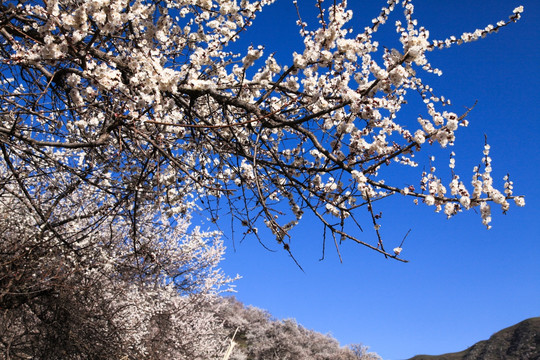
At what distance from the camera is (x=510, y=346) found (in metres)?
43.3

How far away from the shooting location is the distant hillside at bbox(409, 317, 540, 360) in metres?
40.4

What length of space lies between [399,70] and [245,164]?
2.74m

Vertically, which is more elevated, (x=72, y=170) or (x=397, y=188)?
(x=72, y=170)

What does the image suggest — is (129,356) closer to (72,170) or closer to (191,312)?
(72,170)

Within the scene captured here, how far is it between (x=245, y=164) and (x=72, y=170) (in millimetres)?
2029

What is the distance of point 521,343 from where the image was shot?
42031mm

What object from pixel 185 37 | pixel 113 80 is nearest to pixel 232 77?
pixel 185 37

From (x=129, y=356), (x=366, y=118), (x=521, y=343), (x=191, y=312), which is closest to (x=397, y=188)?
(x=366, y=118)

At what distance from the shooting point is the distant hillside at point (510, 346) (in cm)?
4037

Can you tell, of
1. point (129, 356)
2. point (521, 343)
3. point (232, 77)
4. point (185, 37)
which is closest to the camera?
point (232, 77)

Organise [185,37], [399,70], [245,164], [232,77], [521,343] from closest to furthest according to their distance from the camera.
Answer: [399,70] < [232,77] < [185,37] < [245,164] < [521,343]

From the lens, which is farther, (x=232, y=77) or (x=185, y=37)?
(x=185, y=37)

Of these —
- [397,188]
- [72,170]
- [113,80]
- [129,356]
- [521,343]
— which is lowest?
[129,356]

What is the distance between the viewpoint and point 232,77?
14.4 ft
